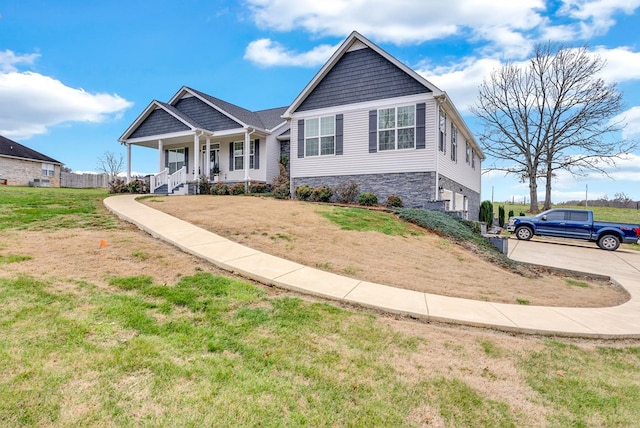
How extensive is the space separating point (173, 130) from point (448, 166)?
15.7 m

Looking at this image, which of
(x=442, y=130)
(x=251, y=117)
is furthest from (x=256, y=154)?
(x=442, y=130)

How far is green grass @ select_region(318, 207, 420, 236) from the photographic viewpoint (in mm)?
9594

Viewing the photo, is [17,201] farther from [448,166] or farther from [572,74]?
[572,74]

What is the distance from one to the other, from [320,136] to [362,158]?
8.38 feet

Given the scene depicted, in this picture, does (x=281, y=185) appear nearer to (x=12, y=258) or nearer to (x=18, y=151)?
(x=12, y=258)

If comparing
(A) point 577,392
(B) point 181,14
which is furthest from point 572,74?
(A) point 577,392

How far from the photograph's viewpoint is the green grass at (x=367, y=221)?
9.59m

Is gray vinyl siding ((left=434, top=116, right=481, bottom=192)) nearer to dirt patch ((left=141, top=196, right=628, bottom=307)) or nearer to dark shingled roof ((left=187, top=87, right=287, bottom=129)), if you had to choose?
dirt patch ((left=141, top=196, right=628, bottom=307))

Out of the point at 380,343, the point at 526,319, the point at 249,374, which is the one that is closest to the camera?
→ the point at 249,374

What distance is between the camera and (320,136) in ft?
52.0

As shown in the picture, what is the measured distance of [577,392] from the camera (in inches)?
117

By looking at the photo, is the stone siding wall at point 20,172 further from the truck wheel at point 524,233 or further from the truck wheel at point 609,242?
the truck wheel at point 609,242

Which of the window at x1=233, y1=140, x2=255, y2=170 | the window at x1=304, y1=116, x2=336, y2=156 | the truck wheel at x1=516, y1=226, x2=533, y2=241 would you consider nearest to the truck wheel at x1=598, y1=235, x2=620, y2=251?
the truck wheel at x1=516, y1=226, x2=533, y2=241

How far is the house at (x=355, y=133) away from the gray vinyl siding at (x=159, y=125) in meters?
0.06
